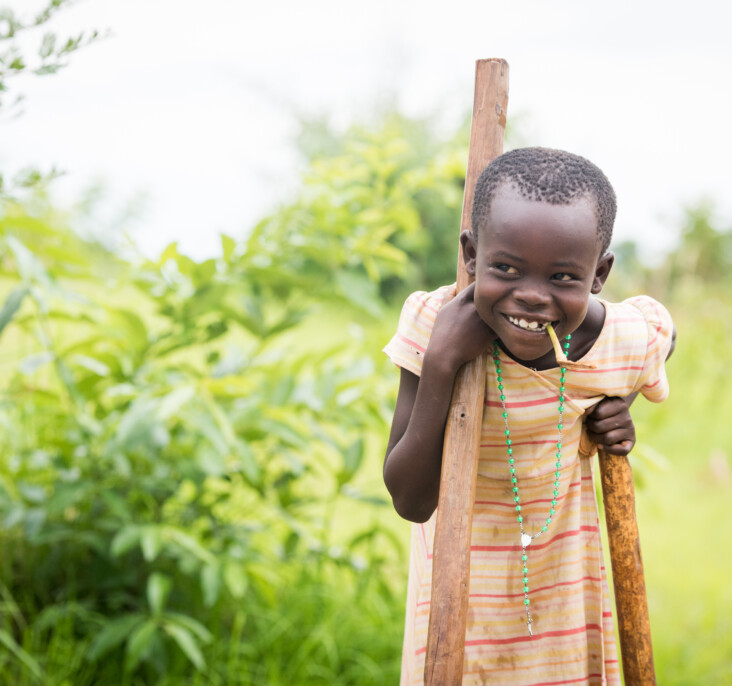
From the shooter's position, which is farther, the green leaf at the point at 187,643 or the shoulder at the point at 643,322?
the green leaf at the point at 187,643

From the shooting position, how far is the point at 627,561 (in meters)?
1.42

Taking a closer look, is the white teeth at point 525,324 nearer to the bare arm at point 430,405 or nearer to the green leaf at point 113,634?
the bare arm at point 430,405

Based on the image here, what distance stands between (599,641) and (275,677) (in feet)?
4.71

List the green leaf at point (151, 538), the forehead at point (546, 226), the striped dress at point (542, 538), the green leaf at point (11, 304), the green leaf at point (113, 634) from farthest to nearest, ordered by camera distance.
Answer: the green leaf at point (113, 634) < the green leaf at point (151, 538) < the green leaf at point (11, 304) < the striped dress at point (542, 538) < the forehead at point (546, 226)

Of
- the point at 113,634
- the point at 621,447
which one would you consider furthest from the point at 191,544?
the point at 621,447

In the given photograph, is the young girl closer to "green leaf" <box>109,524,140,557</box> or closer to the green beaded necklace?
the green beaded necklace

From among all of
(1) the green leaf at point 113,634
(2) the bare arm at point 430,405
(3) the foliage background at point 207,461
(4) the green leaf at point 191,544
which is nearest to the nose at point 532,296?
(2) the bare arm at point 430,405

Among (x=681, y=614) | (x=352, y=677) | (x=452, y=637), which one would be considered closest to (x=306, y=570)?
(x=352, y=677)

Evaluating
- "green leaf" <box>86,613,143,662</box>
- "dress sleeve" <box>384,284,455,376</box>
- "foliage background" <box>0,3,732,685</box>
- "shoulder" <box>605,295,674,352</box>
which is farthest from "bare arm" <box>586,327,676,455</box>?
"green leaf" <box>86,613,143,662</box>

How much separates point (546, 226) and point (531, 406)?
34 centimetres

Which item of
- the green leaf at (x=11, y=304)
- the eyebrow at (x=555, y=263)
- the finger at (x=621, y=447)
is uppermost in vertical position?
the green leaf at (x=11, y=304)

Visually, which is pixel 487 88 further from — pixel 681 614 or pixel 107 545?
pixel 681 614

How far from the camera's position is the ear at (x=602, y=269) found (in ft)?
4.08

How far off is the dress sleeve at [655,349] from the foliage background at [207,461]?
102 cm
